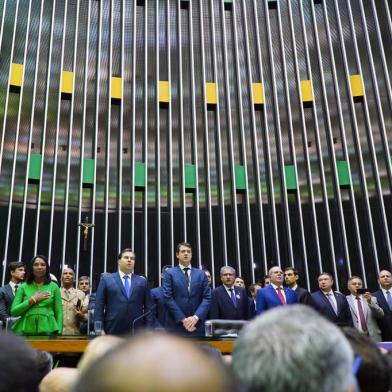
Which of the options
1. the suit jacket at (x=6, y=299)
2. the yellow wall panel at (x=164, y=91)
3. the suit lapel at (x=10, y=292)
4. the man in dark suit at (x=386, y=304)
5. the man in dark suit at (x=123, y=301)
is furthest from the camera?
the yellow wall panel at (x=164, y=91)

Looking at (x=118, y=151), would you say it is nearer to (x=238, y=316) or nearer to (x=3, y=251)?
(x=3, y=251)

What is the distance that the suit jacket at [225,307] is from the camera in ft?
17.9

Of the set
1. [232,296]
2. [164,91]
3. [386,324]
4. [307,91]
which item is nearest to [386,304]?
[386,324]

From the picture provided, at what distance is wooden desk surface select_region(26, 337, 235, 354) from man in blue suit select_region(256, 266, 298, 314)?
1954mm

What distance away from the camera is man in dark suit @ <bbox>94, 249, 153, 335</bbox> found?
4586mm

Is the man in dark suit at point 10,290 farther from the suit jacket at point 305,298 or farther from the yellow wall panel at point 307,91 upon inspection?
the yellow wall panel at point 307,91

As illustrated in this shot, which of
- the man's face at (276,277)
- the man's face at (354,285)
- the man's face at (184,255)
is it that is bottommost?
the man's face at (354,285)

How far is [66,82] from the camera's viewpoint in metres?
11.0

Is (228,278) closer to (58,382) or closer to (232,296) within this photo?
(232,296)

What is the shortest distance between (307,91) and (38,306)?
8.82m

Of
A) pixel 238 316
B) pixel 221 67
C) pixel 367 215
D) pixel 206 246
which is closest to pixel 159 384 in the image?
pixel 238 316

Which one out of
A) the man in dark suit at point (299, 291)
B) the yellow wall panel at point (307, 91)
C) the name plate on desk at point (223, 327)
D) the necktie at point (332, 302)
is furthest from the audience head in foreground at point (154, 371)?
the yellow wall panel at point (307, 91)

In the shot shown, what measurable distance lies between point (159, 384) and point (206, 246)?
9988 mm

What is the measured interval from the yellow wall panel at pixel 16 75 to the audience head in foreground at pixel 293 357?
1103 centimetres
